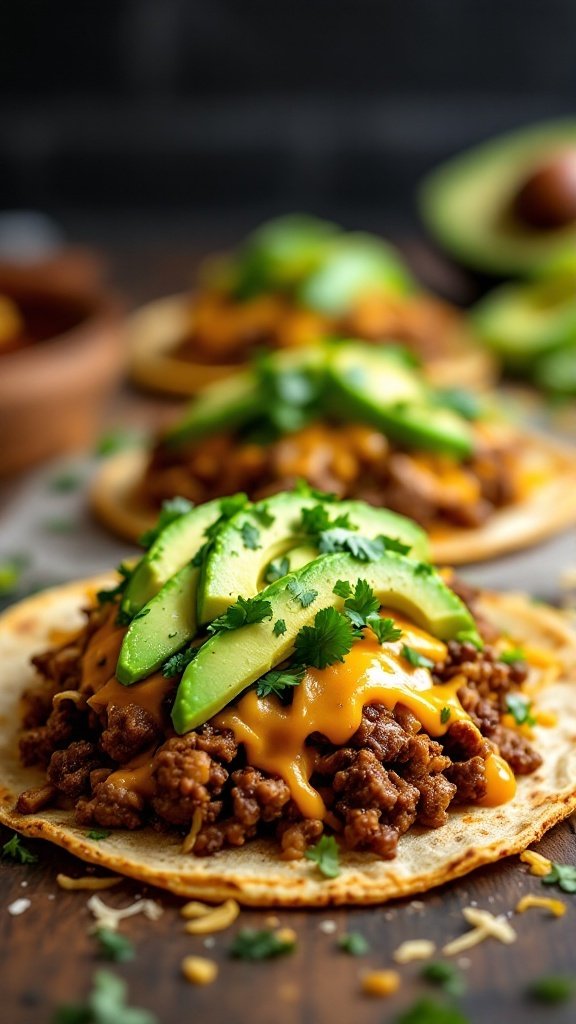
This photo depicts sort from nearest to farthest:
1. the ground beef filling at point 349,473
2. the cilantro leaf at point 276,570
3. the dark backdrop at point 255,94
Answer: the cilantro leaf at point 276,570, the ground beef filling at point 349,473, the dark backdrop at point 255,94

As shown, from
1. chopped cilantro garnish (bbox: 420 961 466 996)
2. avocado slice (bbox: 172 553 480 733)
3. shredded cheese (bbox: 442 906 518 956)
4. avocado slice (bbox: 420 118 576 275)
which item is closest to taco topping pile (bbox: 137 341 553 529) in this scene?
avocado slice (bbox: 172 553 480 733)

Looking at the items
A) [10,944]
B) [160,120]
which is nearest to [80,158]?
[160,120]

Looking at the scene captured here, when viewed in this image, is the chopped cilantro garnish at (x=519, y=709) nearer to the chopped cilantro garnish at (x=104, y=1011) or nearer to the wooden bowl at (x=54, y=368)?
the chopped cilantro garnish at (x=104, y=1011)

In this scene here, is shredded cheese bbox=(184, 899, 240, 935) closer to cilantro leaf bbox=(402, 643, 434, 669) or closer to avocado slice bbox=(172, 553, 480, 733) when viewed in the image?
avocado slice bbox=(172, 553, 480, 733)

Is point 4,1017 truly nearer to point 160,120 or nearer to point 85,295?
point 85,295

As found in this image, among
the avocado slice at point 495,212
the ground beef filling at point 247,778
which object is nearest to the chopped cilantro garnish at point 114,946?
the ground beef filling at point 247,778

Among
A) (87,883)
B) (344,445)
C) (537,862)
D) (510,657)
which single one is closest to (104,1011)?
(87,883)

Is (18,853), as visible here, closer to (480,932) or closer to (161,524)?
(161,524)
